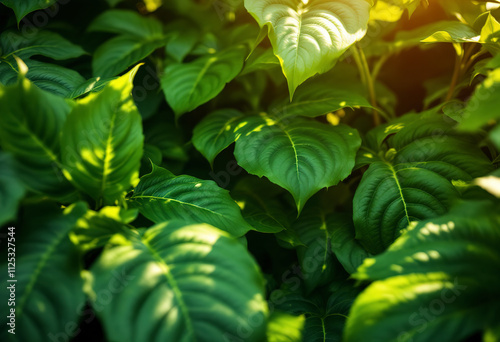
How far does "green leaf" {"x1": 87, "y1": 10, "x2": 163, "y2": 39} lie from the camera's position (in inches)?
61.8

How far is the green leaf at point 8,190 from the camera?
0.64m

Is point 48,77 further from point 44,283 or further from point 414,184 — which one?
point 414,184

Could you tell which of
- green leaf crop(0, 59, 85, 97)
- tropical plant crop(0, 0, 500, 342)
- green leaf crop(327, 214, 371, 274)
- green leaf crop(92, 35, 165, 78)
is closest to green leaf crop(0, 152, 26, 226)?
tropical plant crop(0, 0, 500, 342)

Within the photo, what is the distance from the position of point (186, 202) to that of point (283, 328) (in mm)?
420

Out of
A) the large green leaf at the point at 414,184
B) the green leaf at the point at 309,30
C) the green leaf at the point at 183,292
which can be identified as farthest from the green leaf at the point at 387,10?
the green leaf at the point at 183,292

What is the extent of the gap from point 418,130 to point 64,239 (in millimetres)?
1104

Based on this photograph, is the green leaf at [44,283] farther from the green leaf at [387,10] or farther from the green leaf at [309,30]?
the green leaf at [387,10]

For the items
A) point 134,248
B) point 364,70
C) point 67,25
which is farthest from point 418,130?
point 67,25

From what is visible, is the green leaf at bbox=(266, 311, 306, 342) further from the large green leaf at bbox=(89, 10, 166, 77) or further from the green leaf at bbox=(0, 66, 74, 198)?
the large green leaf at bbox=(89, 10, 166, 77)

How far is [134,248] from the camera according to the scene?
760 mm

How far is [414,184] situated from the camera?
1100 mm

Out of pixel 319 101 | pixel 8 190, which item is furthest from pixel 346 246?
pixel 8 190

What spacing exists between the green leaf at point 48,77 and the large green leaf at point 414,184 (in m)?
1.02

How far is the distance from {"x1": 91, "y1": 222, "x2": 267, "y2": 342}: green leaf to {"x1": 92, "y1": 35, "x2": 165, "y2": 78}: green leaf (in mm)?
893
